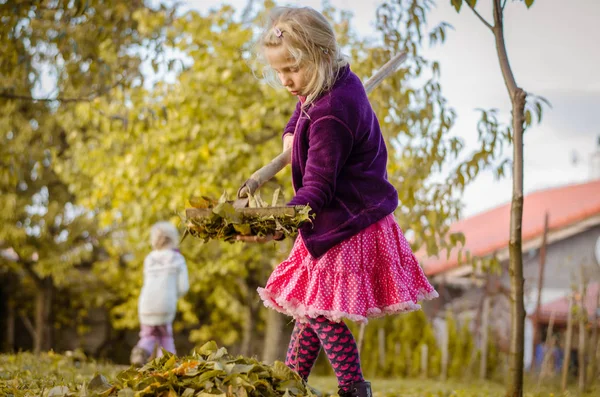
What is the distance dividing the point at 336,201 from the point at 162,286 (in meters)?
3.81

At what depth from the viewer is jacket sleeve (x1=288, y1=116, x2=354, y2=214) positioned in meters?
2.43

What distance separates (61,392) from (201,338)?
10768 mm

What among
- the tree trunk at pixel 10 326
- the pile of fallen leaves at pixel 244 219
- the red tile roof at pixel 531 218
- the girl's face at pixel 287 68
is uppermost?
the red tile roof at pixel 531 218

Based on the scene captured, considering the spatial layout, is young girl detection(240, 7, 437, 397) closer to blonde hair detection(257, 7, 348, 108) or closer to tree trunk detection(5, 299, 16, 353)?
blonde hair detection(257, 7, 348, 108)

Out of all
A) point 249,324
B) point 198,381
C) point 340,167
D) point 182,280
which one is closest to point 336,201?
point 340,167

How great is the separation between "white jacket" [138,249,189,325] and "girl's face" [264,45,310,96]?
378 cm

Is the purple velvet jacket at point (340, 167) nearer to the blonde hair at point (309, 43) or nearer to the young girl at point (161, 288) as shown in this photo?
the blonde hair at point (309, 43)

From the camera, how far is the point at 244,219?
236 centimetres

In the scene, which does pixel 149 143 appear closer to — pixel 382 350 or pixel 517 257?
pixel 382 350

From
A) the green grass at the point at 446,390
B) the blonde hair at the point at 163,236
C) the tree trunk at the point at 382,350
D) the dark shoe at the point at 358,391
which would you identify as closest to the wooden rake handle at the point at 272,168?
the dark shoe at the point at 358,391

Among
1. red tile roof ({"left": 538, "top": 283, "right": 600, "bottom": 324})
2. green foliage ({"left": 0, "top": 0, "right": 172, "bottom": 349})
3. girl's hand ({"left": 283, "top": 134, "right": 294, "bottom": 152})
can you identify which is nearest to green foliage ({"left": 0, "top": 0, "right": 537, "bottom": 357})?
green foliage ({"left": 0, "top": 0, "right": 172, "bottom": 349})

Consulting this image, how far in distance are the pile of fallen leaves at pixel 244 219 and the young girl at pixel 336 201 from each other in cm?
17

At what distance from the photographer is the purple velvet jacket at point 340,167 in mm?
2461

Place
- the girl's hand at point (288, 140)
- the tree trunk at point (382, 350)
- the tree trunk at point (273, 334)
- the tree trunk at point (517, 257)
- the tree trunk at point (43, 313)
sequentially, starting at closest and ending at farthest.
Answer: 1. the girl's hand at point (288, 140)
2. the tree trunk at point (517, 257)
3. the tree trunk at point (273, 334)
4. the tree trunk at point (382, 350)
5. the tree trunk at point (43, 313)
